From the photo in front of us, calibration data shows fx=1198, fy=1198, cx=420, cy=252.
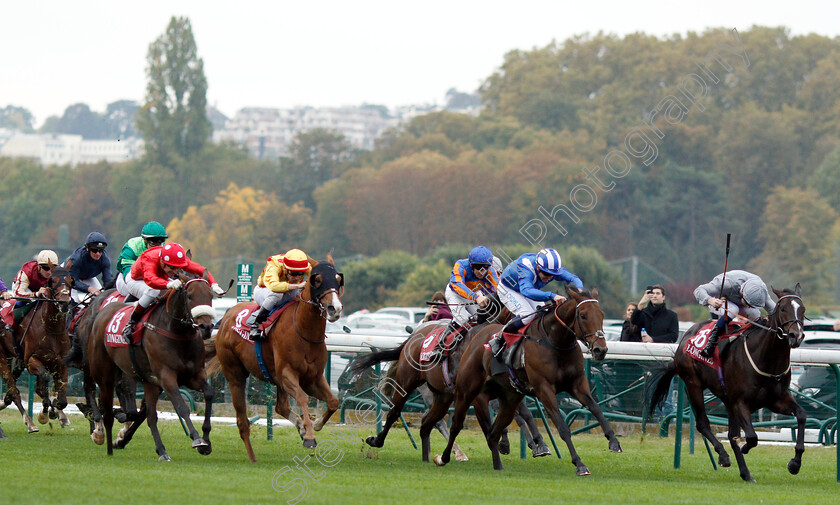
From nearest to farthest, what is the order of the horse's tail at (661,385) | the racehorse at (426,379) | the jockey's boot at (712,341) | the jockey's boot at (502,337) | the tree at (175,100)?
the jockey's boot at (502,337) → the jockey's boot at (712,341) → the racehorse at (426,379) → the horse's tail at (661,385) → the tree at (175,100)

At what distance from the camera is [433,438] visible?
42.1ft

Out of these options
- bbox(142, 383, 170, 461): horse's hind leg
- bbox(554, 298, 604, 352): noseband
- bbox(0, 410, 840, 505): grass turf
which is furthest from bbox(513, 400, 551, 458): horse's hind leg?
bbox(142, 383, 170, 461): horse's hind leg

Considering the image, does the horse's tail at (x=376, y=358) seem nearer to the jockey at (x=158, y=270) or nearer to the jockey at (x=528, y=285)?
the jockey at (x=528, y=285)

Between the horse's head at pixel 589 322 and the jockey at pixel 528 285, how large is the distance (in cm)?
30

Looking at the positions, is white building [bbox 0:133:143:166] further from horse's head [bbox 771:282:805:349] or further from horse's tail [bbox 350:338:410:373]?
horse's head [bbox 771:282:805:349]

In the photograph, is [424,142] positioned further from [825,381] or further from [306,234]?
[825,381]

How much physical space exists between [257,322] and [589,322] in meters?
3.08

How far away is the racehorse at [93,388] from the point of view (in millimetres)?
10664

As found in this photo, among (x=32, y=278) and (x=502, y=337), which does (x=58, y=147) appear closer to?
(x=32, y=278)

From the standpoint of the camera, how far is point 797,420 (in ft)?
31.6

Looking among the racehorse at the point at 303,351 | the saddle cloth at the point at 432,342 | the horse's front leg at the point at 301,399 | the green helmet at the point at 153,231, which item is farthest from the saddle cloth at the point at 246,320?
the saddle cloth at the point at 432,342

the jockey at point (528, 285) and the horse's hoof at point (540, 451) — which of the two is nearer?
the horse's hoof at point (540, 451)

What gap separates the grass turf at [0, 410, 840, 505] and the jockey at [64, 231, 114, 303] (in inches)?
60.9

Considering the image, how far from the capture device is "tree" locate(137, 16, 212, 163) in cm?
6925
